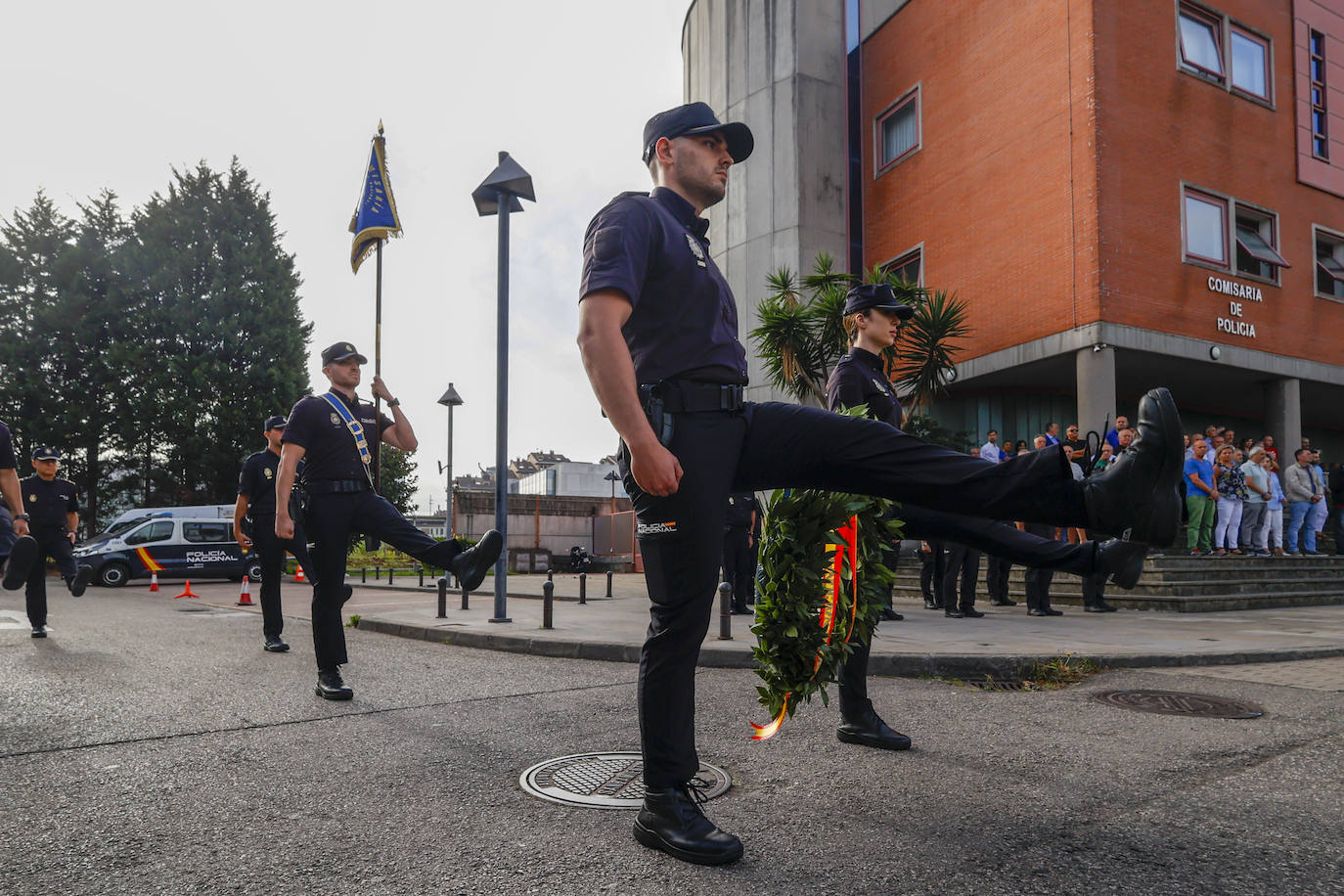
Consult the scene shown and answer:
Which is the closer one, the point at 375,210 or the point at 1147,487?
the point at 1147,487

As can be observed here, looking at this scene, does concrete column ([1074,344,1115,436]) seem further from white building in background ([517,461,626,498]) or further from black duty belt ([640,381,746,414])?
→ white building in background ([517,461,626,498])

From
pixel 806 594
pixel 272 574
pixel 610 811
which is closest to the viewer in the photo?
pixel 610 811

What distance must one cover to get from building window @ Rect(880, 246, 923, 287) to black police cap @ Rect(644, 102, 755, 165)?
18865 millimetres

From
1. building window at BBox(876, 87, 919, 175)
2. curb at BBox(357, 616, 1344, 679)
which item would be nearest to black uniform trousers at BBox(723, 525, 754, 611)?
curb at BBox(357, 616, 1344, 679)

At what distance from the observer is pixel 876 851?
238 centimetres

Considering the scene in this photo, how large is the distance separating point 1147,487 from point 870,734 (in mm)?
1686

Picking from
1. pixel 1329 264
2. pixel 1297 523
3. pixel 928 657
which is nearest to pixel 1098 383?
pixel 1297 523

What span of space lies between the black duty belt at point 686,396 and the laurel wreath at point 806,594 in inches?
23.7

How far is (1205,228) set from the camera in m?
17.6

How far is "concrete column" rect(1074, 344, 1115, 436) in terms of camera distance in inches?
625

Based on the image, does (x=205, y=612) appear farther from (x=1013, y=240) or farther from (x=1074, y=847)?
(x=1013, y=240)

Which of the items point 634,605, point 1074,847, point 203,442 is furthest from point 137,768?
point 203,442

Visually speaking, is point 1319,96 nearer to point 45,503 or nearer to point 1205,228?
point 1205,228

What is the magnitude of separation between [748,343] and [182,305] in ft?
66.2
